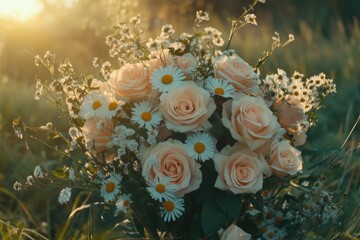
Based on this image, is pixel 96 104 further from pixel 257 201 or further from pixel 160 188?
pixel 257 201

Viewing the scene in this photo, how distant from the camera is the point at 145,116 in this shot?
6.12ft

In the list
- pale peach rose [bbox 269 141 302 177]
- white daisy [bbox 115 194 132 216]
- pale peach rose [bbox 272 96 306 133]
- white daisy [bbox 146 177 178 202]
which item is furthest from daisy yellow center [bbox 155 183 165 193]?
pale peach rose [bbox 272 96 306 133]

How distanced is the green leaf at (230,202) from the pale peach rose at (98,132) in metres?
0.40

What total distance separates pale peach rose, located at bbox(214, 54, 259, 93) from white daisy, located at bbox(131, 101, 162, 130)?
262 millimetres

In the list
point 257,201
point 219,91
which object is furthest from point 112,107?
point 257,201

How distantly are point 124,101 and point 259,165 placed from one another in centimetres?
47

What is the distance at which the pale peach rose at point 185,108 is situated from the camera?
185cm

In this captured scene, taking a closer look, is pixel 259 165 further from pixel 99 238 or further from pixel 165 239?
pixel 99 238

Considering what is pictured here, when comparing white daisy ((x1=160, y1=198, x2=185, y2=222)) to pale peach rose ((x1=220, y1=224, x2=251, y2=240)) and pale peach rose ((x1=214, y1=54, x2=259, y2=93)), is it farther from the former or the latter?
pale peach rose ((x1=214, y1=54, x2=259, y2=93))

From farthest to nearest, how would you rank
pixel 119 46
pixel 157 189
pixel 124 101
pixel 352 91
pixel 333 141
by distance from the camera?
pixel 352 91 < pixel 333 141 < pixel 119 46 < pixel 124 101 < pixel 157 189

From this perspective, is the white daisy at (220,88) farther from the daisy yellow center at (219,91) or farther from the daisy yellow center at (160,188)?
the daisy yellow center at (160,188)

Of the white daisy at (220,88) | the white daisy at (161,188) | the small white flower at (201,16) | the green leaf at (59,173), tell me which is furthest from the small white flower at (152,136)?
the small white flower at (201,16)

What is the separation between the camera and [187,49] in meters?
2.12

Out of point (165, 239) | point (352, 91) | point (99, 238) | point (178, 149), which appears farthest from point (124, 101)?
point (352, 91)
